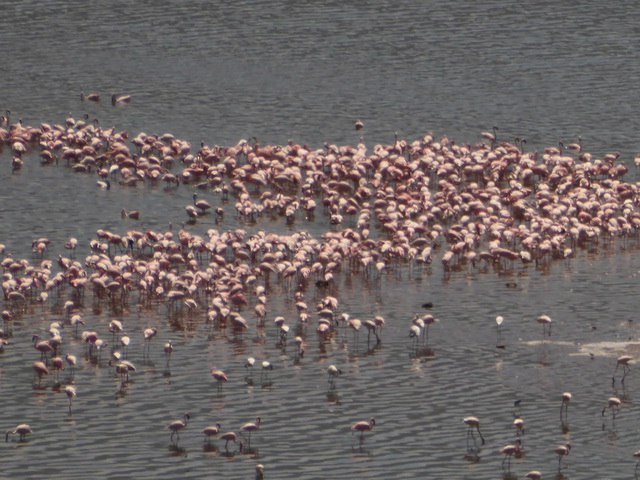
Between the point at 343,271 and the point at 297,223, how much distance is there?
462 centimetres

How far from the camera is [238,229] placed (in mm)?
40312

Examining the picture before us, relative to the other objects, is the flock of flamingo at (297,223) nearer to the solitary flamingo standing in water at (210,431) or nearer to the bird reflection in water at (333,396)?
the solitary flamingo standing in water at (210,431)

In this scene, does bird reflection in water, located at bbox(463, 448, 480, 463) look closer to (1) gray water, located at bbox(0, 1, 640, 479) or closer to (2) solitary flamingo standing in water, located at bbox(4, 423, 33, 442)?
(1) gray water, located at bbox(0, 1, 640, 479)

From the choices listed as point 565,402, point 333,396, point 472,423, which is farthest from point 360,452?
point 565,402

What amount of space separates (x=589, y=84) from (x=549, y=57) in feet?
15.5

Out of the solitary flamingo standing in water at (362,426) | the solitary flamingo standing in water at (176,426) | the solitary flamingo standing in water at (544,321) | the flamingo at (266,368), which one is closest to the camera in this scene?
the solitary flamingo standing in water at (176,426)

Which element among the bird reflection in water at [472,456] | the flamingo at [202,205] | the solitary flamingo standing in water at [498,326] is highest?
the flamingo at [202,205]

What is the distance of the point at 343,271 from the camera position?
3747cm

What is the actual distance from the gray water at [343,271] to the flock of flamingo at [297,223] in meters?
0.43

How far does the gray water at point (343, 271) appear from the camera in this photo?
2625 centimetres

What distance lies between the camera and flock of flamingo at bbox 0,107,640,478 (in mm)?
33219

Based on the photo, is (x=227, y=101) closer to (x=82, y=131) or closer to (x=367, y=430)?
(x=82, y=131)

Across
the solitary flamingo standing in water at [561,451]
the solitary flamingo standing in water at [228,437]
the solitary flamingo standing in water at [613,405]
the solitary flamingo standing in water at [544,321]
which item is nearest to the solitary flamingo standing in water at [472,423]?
the solitary flamingo standing in water at [561,451]

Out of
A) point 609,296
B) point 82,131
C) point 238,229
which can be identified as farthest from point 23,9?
point 609,296
